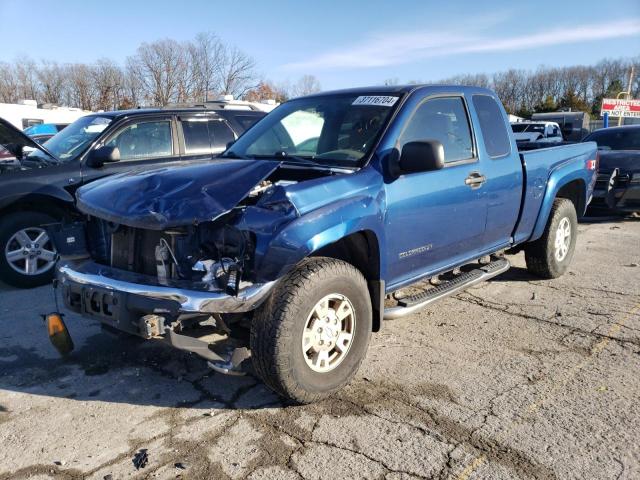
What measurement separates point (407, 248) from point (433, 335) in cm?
103

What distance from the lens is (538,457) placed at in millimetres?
2701

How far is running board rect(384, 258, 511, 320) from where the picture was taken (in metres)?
3.67

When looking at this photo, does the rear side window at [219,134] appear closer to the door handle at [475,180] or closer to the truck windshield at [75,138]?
the truck windshield at [75,138]

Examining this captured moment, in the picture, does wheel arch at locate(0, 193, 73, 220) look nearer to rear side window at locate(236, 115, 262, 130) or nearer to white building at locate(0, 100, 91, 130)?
rear side window at locate(236, 115, 262, 130)

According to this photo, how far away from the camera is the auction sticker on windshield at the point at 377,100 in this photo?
3.93 metres

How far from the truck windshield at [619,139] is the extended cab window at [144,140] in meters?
8.36

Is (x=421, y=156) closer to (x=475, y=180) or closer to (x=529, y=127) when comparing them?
(x=475, y=180)

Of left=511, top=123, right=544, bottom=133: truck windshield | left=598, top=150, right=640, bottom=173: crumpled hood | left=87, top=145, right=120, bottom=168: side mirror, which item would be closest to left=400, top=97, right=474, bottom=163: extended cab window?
left=87, top=145, right=120, bottom=168: side mirror

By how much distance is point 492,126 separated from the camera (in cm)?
465

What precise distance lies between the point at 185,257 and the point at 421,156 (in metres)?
1.60

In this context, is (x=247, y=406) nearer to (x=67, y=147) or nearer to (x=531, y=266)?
(x=531, y=266)

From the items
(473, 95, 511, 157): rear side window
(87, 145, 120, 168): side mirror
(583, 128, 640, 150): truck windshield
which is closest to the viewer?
(473, 95, 511, 157): rear side window

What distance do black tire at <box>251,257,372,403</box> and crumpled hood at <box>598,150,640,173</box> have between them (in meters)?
7.62

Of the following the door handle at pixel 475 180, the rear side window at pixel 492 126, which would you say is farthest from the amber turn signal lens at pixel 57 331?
the rear side window at pixel 492 126
